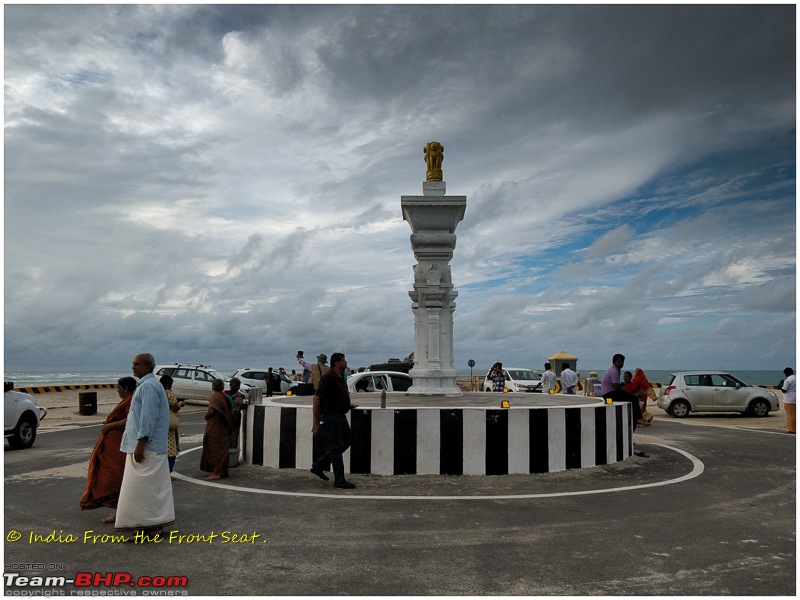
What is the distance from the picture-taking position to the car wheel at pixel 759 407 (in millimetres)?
20344

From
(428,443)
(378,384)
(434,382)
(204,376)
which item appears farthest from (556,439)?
(204,376)

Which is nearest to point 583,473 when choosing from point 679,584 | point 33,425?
point 679,584

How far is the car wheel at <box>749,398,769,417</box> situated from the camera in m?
20.3

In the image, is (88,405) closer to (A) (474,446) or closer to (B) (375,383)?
(B) (375,383)

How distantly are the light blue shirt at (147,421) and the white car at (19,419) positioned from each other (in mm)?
7938

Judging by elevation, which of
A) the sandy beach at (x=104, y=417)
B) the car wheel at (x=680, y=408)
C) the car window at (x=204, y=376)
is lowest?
the sandy beach at (x=104, y=417)

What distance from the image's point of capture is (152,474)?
20.3 feet

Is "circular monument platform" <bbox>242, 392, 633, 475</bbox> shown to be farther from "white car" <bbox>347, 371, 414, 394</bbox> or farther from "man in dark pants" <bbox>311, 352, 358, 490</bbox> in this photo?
"white car" <bbox>347, 371, 414, 394</bbox>

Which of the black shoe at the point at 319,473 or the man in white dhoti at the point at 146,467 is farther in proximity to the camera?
the black shoe at the point at 319,473

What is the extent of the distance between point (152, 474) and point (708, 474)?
25.1ft

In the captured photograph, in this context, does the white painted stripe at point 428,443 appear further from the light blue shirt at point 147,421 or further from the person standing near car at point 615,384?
the person standing near car at point 615,384

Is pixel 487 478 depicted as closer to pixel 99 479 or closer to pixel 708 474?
pixel 708 474

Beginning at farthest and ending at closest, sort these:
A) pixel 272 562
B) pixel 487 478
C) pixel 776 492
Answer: pixel 487 478, pixel 776 492, pixel 272 562

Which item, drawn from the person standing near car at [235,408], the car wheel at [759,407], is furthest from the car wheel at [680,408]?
the person standing near car at [235,408]
